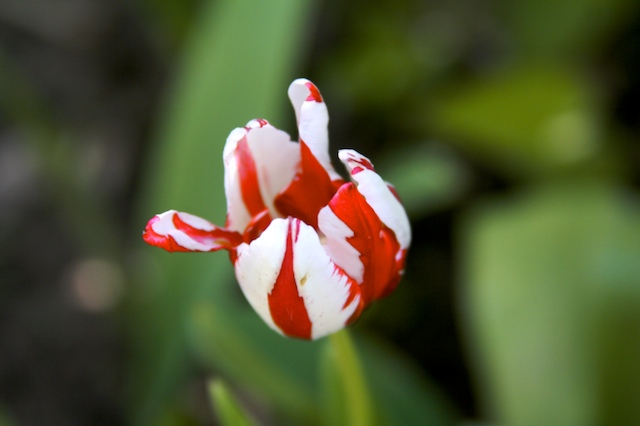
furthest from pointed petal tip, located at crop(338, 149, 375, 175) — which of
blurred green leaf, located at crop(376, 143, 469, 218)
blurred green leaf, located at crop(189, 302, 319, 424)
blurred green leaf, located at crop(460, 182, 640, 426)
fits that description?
blurred green leaf, located at crop(376, 143, 469, 218)

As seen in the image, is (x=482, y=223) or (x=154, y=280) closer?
(x=482, y=223)

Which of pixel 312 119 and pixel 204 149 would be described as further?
pixel 204 149

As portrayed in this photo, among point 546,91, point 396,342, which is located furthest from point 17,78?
point 546,91

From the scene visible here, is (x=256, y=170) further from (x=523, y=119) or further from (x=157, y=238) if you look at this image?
(x=523, y=119)

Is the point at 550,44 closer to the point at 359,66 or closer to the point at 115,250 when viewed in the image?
the point at 359,66

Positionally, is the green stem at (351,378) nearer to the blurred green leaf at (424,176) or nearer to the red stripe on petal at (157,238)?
the red stripe on petal at (157,238)

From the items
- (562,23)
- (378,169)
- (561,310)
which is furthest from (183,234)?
(562,23)
